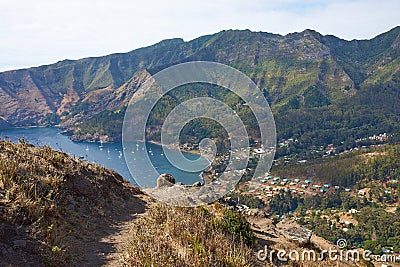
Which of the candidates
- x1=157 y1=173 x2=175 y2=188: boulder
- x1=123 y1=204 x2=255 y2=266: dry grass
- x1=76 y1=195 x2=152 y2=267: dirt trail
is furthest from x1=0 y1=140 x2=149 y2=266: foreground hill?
x1=157 y1=173 x2=175 y2=188: boulder

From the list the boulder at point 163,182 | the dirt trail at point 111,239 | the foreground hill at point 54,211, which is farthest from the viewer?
the boulder at point 163,182

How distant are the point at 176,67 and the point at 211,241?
20.0 ft

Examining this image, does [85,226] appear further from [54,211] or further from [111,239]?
[54,211]

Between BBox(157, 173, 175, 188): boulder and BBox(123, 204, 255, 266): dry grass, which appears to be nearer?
BBox(123, 204, 255, 266): dry grass

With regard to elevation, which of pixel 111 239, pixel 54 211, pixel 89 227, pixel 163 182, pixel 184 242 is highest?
pixel 54 211

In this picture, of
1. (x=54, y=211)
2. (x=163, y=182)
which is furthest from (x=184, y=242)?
(x=163, y=182)

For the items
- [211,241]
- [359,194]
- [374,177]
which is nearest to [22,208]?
[211,241]

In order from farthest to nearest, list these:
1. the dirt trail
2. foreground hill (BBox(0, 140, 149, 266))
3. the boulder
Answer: the boulder < the dirt trail < foreground hill (BBox(0, 140, 149, 266))

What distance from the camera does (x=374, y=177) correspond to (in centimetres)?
8000

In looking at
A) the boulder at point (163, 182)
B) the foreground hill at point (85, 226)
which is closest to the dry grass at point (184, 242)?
the foreground hill at point (85, 226)

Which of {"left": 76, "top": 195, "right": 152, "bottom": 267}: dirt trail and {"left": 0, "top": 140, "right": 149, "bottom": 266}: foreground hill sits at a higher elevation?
{"left": 0, "top": 140, "right": 149, "bottom": 266}: foreground hill

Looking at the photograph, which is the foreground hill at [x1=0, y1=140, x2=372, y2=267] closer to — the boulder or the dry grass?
the dry grass

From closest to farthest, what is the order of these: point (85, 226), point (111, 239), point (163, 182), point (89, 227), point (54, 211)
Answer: point (54, 211) < point (111, 239) < point (85, 226) < point (89, 227) < point (163, 182)

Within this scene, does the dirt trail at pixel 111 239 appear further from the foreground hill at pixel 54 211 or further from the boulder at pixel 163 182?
the boulder at pixel 163 182
